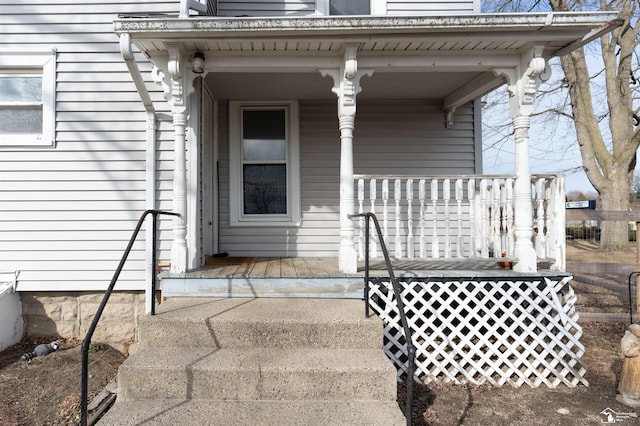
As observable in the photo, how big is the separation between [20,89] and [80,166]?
112cm

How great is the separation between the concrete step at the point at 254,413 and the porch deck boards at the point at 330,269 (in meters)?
1.21

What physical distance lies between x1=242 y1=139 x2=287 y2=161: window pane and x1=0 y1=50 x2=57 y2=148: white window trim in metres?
2.18

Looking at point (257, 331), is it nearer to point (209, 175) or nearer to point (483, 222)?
point (209, 175)

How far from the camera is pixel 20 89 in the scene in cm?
424

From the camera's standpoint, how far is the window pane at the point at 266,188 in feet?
16.7

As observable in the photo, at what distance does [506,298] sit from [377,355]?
1.55m

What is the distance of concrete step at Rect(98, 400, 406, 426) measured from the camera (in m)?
2.11

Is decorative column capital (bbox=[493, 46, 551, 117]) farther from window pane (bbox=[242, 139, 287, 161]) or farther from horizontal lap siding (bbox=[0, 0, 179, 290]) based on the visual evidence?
horizontal lap siding (bbox=[0, 0, 179, 290])

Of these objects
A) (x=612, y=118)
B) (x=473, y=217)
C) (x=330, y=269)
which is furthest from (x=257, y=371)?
(x=612, y=118)

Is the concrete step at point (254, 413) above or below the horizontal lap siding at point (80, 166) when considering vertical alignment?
below

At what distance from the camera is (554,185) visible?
12.2 feet

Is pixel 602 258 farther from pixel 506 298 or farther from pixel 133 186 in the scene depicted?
pixel 133 186

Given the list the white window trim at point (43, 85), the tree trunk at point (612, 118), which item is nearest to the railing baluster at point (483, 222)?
the white window trim at point (43, 85)

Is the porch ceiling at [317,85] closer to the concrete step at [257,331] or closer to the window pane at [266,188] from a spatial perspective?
the window pane at [266,188]
